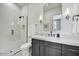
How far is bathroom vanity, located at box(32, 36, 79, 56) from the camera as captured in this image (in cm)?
193

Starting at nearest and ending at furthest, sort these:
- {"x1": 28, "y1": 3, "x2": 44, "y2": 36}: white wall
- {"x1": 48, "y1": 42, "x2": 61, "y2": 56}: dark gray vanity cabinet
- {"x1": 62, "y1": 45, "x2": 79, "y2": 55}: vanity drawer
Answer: {"x1": 62, "y1": 45, "x2": 79, "y2": 55}: vanity drawer
{"x1": 48, "y1": 42, "x2": 61, "y2": 56}: dark gray vanity cabinet
{"x1": 28, "y1": 3, "x2": 44, "y2": 36}: white wall

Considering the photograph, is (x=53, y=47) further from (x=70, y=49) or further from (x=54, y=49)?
(x=70, y=49)

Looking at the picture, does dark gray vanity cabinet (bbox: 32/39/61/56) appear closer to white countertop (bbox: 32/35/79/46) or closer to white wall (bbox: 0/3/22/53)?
white countertop (bbox: 32/35/79/46)

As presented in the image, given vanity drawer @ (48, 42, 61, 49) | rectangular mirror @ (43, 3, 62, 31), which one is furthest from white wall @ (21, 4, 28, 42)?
vanity drawer @ (48, 42, 61, 49)

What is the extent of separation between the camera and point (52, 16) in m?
2.33

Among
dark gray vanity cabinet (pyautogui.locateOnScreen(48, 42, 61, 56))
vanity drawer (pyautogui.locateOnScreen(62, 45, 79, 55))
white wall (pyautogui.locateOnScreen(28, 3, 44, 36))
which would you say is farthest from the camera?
white wall (pyautogui.locateOnScreen(28, 3, 44, 36))

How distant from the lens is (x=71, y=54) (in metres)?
1.96

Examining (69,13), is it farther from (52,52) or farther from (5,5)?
(5,5)

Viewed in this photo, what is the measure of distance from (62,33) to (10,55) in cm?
123

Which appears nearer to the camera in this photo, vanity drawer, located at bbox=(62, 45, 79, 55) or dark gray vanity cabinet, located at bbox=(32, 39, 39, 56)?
vanity drawer, located at bbox=(62, 45, 79, 55)

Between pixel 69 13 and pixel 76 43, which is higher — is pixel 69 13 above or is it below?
above

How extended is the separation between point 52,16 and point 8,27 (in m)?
0.99

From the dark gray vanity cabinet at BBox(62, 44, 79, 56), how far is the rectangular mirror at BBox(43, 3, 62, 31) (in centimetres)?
51

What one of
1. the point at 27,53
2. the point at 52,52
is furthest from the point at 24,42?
the point at 52,52
